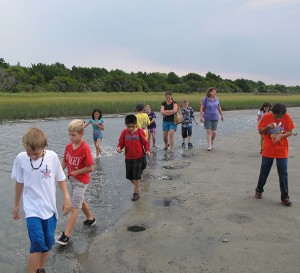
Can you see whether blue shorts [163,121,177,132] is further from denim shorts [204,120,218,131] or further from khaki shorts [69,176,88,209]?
khaki shorts [69,176,88,209]

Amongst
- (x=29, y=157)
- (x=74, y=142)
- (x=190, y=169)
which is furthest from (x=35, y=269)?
(x=190, y=169)

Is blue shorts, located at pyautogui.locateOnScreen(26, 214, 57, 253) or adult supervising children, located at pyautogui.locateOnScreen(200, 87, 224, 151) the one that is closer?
blue shorts, located at pyautogui.locateOnScreen(26, 214, 57, 253)

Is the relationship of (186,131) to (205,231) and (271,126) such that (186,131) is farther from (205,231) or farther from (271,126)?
(205,231)

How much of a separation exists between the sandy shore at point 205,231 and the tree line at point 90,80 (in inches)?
2104

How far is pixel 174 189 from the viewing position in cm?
756

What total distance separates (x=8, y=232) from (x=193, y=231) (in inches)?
101

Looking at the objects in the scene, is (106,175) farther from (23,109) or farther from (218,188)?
(23,109)

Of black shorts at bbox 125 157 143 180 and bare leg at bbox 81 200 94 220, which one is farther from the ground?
black shorts at bbox 125 157 143 180

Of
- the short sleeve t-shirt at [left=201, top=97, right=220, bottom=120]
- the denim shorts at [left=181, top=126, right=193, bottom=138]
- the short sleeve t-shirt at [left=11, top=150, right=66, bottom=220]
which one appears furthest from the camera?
the denim shorts at [left=181, top=126, right=193, bottom=138]

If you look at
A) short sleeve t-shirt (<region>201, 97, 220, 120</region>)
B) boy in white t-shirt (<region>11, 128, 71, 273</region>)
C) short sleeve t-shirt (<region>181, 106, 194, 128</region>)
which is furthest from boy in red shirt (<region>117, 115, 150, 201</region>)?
short sleeve t-shirt (<region>181, 106, 194, 128</region>)

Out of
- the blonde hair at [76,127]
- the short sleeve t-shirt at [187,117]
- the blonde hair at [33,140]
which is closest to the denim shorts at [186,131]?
the short sleeve t-shirt at [187,117]

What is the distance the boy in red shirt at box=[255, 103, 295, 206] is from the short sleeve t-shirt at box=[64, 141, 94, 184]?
3077 mm

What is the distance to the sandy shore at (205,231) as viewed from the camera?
4.36 m

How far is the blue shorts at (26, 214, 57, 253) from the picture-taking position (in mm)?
3697
